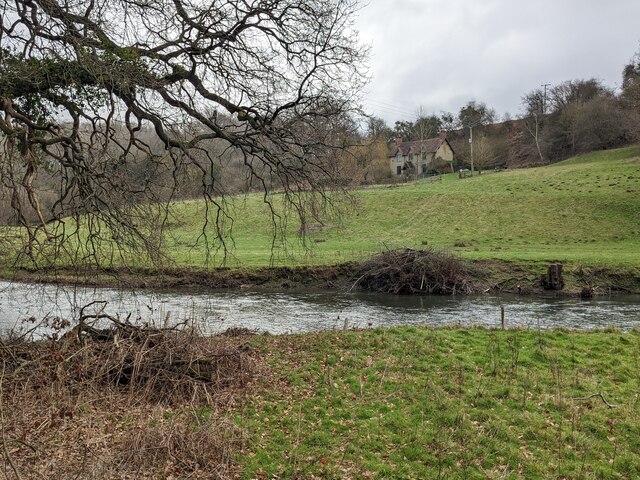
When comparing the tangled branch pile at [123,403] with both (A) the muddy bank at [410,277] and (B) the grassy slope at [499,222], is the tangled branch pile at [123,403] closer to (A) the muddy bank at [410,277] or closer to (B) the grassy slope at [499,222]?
(A) the muddy bank at [410,277]

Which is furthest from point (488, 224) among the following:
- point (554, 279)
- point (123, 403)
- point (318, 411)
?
point (123, 403)

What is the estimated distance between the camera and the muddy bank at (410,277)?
24375 millimetres

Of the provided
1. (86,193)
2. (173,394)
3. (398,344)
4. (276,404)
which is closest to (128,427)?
(173,394)

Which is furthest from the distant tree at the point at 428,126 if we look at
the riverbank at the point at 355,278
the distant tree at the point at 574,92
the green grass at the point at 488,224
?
the riverbank at the point at 355,278

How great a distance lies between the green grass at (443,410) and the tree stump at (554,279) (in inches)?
486

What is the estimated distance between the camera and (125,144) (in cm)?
1153

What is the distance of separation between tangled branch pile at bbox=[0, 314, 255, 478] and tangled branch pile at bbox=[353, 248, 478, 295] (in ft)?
48.8

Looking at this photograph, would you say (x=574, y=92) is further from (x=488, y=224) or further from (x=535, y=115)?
(x=488, y=224)

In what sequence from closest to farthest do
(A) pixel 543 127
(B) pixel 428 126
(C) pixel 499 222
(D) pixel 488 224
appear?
1. (D) pixel 488 224
2. (C) pixel 499 222
3. (A) pixel 543 127
4. (B) pixel 428 126

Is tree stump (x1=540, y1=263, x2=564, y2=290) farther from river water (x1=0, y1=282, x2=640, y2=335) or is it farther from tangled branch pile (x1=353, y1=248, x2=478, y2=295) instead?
tangled branch pile (x1=353, y1=248, x2=478, y2=295)

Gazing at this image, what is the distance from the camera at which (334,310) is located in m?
20.4

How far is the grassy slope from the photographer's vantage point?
1208 inches

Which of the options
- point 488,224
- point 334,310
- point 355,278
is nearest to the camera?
point 334,310

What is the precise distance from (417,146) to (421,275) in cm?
6645
